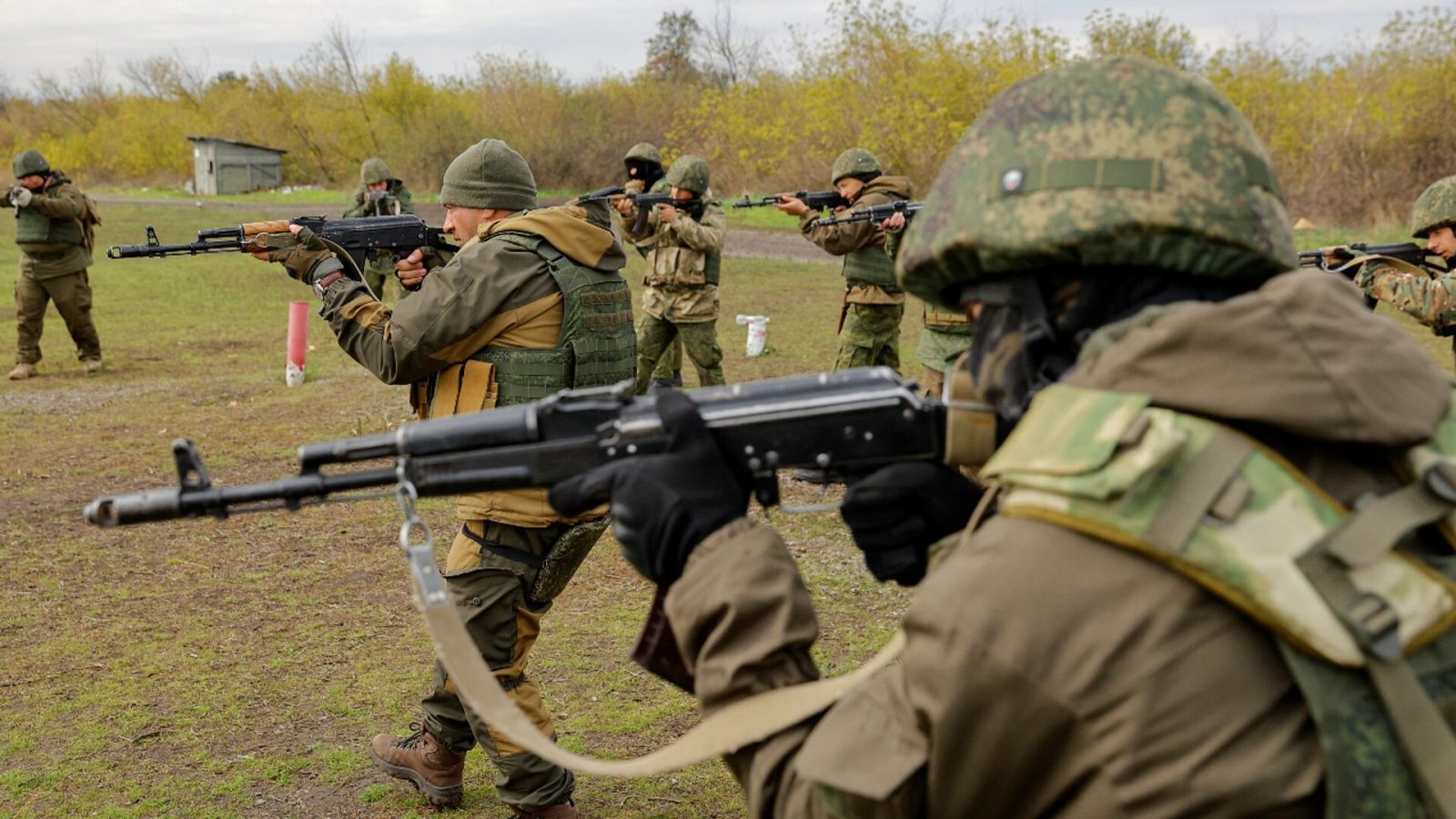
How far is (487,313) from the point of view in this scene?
12.9 ft

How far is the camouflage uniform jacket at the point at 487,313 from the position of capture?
3.90m

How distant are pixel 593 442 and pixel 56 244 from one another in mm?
11562

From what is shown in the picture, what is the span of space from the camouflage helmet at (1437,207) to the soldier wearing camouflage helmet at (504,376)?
5.96 metres

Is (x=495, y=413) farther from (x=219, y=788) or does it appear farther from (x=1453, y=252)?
(x=1453, y=252)

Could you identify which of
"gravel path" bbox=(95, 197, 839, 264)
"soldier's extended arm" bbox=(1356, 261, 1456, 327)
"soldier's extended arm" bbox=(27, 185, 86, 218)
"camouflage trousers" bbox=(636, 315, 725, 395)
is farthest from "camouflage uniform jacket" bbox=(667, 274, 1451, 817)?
"gravel path" bbox=(95, 197, 839, 264)

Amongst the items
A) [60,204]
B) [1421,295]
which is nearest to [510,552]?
[1421,295]

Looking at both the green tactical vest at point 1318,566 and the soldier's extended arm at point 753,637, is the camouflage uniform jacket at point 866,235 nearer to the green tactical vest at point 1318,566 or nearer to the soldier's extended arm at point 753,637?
the soldier's extended arm at point 753,637

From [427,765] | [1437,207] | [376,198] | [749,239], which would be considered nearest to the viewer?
[427,765]

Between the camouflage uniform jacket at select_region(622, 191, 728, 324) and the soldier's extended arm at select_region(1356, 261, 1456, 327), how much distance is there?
16.7 ft

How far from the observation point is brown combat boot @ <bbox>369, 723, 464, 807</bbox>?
4145 millimetres

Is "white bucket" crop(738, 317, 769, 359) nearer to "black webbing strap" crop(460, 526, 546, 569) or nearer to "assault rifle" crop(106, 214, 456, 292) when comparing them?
"assault rifle" crop(106, 214, 456, 292)

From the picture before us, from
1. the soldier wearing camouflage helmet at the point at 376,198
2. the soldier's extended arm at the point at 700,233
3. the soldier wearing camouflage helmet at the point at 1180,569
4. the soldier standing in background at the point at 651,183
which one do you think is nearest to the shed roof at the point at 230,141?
the soldier wearing camouflage helmet at the point at 376,198

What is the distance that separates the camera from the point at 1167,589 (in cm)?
139

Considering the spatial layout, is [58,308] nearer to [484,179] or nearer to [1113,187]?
[484,179]
